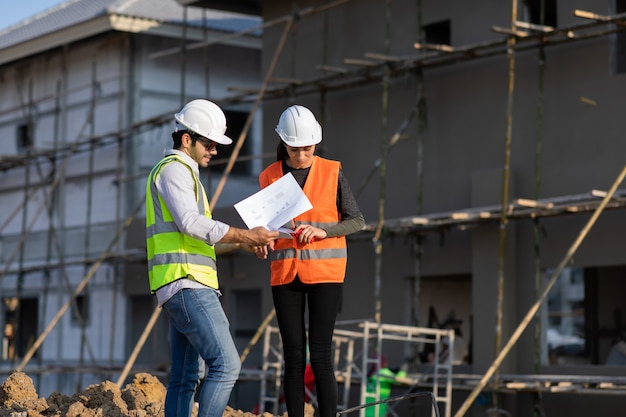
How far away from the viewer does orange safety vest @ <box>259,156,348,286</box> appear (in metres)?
7.21

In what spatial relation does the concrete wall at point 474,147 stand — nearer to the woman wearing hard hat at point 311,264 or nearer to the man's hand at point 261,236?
the woman wearing hard hat at point 311,264

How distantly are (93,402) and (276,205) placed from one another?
233cm

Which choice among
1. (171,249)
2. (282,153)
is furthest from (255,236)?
(282,153)

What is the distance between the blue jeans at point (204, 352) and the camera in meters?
6.50

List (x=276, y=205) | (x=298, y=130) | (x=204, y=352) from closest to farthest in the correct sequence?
(x=204, y=352) → (x=276, y=205) → (x=298, y=130)

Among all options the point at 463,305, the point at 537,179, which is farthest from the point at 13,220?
the point at 537,179

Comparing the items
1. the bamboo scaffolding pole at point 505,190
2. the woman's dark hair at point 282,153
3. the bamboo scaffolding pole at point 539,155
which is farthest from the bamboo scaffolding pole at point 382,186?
the woman's dark hair at point 282,153

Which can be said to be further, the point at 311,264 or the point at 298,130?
the point at 298,130

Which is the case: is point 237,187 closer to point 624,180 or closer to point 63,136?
point 63,136

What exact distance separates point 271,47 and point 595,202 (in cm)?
717

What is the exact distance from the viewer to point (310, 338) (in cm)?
716

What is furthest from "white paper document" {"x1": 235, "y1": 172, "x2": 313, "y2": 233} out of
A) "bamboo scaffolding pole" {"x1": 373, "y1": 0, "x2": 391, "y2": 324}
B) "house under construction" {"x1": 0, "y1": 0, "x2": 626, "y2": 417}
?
"bamboo scaffolding pole" {"x1": 373, "y1": 0, "x2": 391, "y2": 324}

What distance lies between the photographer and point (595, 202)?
14.0 meters

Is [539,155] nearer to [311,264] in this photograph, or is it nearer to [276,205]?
[311,264]
